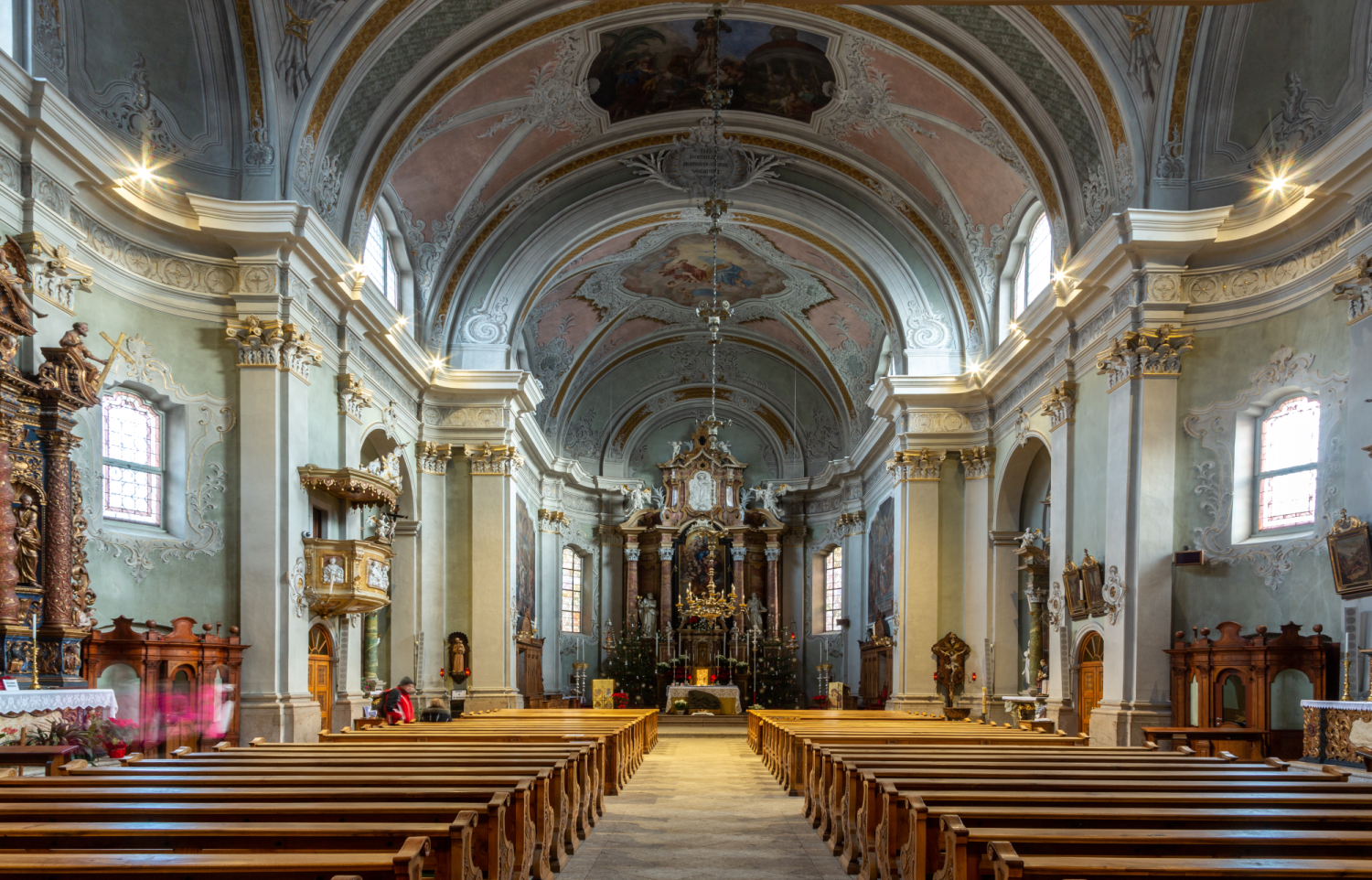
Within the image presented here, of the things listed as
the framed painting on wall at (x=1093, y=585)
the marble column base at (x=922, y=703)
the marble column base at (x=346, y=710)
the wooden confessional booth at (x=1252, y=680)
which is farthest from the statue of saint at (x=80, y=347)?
the marble column base at (x=922, y=703)

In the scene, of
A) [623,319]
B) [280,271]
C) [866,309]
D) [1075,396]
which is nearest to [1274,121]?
[1075,396]

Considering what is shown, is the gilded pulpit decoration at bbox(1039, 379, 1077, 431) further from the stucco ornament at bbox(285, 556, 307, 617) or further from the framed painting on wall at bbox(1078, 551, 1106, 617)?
the stucco ornament at bbox(285, 556, 307, 617)

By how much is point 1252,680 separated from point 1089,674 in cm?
367

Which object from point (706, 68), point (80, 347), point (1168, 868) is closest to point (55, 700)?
point (80, 347)

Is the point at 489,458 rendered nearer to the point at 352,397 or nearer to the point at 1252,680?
the point at 352,397

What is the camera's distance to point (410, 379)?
2034 cm

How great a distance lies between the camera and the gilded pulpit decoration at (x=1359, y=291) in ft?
36.2

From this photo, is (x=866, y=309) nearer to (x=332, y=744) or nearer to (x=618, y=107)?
(x=618, y=107)

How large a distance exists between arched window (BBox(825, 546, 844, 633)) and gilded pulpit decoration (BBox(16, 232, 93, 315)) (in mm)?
23202

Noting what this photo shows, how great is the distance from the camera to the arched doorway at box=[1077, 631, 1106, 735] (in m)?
15.2

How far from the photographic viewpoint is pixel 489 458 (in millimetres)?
21688

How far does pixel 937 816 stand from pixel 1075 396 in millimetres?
11747

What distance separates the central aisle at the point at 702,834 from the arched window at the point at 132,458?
6027 millimetres

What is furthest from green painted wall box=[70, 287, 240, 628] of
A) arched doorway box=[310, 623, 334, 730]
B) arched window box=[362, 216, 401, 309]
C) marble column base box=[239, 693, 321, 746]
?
arched window box=[362, 216, 401, 309]
